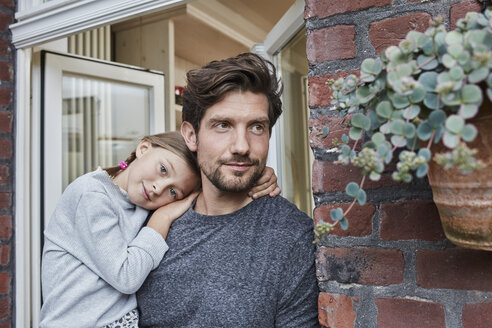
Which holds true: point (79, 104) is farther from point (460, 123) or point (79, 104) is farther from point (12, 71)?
point (460, 123)

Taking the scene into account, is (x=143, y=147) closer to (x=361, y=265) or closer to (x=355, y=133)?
(x=361, y=265)

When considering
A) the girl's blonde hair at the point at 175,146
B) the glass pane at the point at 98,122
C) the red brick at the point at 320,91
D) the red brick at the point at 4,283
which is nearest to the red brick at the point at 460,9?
the red brick at the point at 320,91

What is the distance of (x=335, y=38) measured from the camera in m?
0.98

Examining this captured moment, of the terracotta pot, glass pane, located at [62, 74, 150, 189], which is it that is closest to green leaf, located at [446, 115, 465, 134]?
the terracotta pot

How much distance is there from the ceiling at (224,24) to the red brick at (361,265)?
6.66ft

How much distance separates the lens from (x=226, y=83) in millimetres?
1271

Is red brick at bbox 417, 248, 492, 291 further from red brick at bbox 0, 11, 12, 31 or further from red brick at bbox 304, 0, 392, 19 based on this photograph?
red brick at bbox 0, 11, 12, 31

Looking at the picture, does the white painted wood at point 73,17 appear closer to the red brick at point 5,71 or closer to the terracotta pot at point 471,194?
the red brick at point 5,71

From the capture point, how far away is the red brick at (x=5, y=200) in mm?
1863

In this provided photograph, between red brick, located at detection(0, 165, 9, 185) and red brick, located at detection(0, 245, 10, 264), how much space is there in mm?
265

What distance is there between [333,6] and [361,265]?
55cm

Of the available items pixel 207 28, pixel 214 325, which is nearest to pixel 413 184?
pixel 214 325

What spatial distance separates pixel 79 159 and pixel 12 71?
0.77 meters

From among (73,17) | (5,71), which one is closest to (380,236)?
(73,17)
